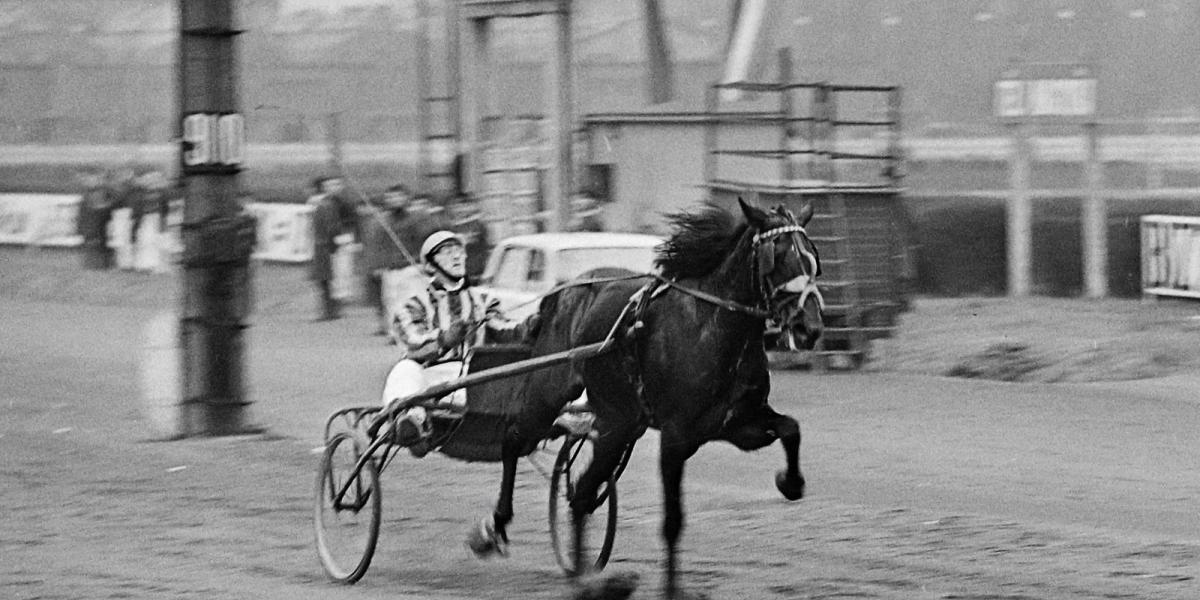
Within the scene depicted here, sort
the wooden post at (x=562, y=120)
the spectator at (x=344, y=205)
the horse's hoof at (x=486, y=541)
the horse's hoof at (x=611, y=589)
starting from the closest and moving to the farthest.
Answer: the horse's hoof at (x=611, y=589) < the horse's hoof at (x=486, y=541) < the wooden post at (x=562, y=120) < the spectator at (x=344, y=205)

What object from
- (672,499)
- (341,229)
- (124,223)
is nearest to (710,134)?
(341,229)

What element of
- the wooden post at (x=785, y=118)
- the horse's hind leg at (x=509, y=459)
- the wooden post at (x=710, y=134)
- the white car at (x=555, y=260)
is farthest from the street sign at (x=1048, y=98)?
the horse's hind leg at (x=509, y=459)

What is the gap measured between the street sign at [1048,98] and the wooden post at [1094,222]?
0.96 feet

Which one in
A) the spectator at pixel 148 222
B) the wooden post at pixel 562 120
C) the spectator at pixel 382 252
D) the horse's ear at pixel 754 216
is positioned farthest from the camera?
the spectator at pixel 148 222

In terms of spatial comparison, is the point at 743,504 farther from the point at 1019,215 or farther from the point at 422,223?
the point at 1019,215

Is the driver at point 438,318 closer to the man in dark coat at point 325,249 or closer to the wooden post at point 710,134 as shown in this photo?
the wooden post at point 710,134

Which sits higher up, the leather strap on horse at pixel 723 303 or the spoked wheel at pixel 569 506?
the leather strap on horse at pixel 723 303

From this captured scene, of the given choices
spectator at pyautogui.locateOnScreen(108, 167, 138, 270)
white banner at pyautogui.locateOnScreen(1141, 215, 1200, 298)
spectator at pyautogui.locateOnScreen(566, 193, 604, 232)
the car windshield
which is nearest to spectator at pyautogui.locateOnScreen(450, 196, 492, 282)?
spectator at pyautogui.locateOnScreen(566, 193, 604, 232)

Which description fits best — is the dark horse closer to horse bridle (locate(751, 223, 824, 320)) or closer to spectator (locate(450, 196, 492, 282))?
horse bridle (locate(751, 223, 824, 320))

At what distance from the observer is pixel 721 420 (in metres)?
8.53

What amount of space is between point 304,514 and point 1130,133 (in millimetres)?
20271

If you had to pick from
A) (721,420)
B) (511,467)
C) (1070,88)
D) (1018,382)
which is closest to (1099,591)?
(721,420)

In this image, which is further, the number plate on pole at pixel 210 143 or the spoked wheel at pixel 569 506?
the number plate on pole at pixel 210 143

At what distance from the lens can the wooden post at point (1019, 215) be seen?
2531cm
